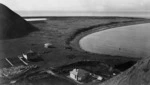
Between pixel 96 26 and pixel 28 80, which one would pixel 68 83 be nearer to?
pixel 28 80

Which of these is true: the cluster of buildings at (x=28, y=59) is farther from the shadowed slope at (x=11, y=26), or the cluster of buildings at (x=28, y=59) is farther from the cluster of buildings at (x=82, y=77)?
the shadowed slope at (x=11, y=26)

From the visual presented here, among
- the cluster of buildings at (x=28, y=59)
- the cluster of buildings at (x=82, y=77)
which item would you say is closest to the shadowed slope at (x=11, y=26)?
the cluster of buildings at (x=28, y=59)

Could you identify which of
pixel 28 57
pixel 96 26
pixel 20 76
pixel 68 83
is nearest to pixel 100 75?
pixel 68 83

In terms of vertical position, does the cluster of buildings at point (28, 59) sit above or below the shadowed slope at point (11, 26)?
below

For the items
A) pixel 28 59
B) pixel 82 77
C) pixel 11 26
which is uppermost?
pixel 11 26

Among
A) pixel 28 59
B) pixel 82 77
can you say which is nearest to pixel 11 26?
pixel 28 59

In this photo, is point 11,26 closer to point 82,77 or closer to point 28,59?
point 28,59

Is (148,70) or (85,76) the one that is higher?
(148,70)

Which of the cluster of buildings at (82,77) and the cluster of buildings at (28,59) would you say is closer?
the cluster of buildings at (82,77)

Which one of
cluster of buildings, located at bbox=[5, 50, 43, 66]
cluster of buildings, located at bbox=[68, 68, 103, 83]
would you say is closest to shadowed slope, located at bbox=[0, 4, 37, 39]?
cluster of buildings, located at bbox=[5, 50, 43, 66]
